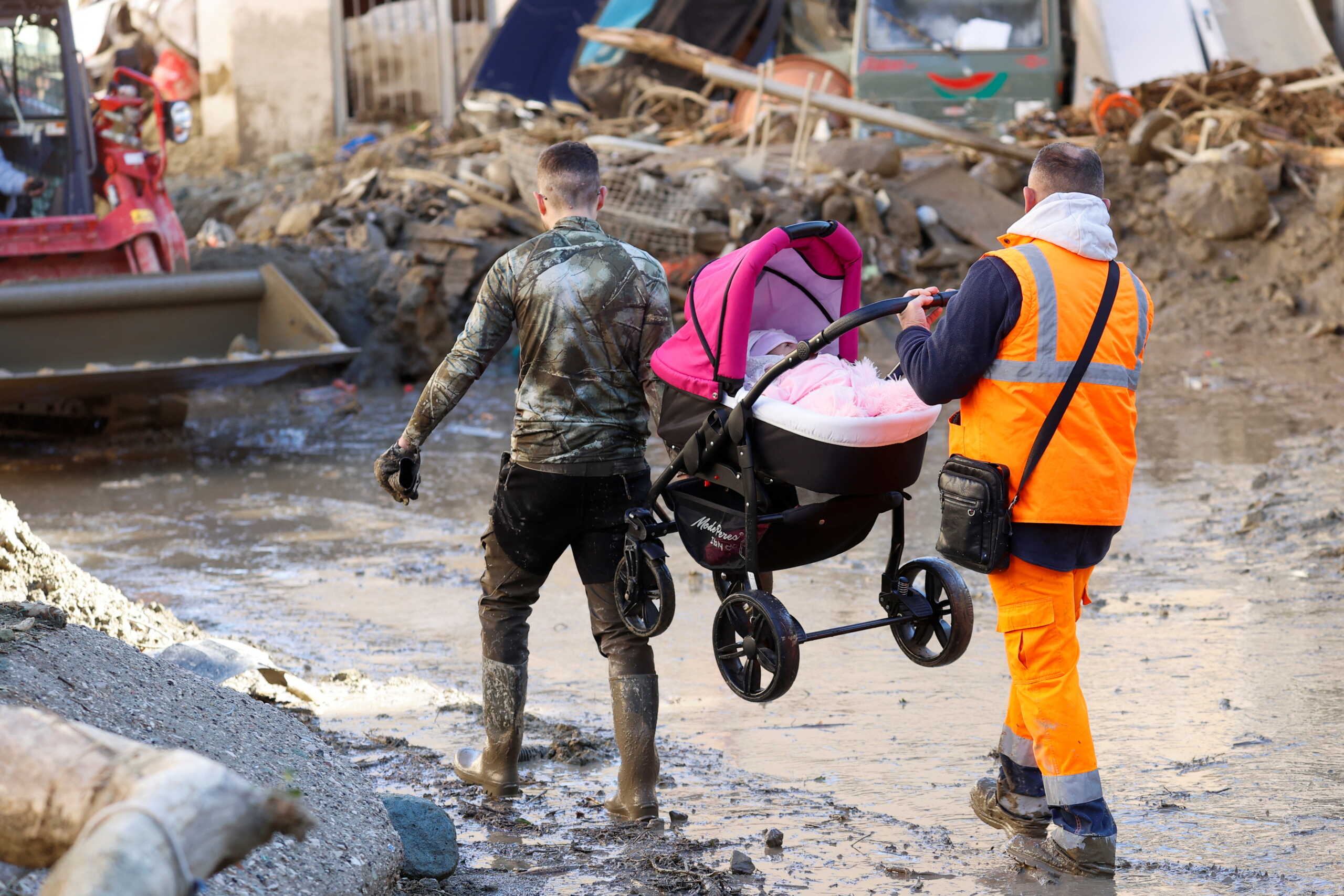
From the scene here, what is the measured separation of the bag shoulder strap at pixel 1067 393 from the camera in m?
3.30

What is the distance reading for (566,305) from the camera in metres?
3.88

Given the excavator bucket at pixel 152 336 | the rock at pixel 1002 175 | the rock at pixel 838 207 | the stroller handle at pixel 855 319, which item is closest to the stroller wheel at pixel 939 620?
the stroller handle at pixel 855 319

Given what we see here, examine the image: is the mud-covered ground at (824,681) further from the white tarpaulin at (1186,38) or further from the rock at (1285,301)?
the white tarpaulin at (1186,38)

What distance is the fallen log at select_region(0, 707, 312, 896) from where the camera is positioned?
1.75m

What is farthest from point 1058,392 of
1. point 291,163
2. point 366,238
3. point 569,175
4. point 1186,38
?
point 291,163

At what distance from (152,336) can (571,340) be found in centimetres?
670

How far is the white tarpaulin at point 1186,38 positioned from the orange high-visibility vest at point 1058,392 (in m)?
12.9

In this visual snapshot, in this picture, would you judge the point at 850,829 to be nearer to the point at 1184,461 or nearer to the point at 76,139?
the point at 1184,461

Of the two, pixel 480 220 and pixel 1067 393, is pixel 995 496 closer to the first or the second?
pixel 1067 393

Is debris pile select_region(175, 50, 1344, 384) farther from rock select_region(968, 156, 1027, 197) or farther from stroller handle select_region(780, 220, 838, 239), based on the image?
stroller handle select_region(780, 220, 838, 239)

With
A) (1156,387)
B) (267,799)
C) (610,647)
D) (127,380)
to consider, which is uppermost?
(267,799)

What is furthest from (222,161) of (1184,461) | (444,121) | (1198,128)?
(1184,461)

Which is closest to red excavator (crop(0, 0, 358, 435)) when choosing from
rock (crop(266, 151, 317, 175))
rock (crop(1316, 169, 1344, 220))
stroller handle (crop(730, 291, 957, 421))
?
stroller handle (crop(730, 291, 957, 421))

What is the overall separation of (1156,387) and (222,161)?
47.0 feet
